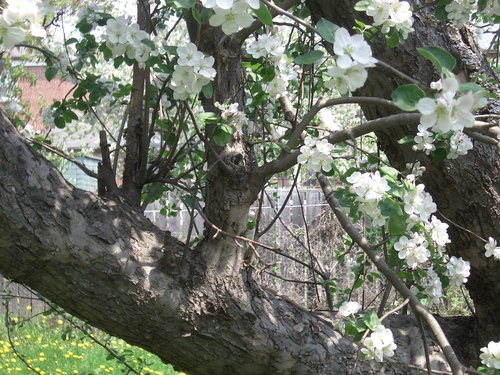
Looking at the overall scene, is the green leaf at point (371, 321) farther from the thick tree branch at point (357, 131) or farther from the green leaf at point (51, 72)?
the green leaf at point (51, 72)

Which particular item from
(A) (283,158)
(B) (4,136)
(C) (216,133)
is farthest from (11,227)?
(A) (283,158)

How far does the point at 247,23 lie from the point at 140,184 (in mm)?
1053

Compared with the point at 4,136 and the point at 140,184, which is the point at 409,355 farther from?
the point at 4,136

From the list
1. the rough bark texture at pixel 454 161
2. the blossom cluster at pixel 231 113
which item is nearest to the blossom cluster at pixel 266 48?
the blossom cluster at pixel 231 113

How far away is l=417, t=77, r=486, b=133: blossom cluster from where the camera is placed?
0.97 metres

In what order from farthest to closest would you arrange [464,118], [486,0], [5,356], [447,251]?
1. [5,356]
2. [447,251]
3. [486,0]
4. [464,118]

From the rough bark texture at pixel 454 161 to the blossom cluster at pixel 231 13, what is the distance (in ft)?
3.48

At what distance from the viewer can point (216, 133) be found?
1.62 m

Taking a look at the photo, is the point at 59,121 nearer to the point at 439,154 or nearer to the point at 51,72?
the point at 51,72

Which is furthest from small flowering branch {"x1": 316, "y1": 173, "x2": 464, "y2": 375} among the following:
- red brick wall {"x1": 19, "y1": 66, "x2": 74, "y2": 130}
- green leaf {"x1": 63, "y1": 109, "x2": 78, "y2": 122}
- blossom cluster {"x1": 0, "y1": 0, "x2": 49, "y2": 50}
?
red brick wall {"x1": 19, "y1": 66, "x2": 74, "y2": 130}

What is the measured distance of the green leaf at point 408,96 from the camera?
3.51 feet

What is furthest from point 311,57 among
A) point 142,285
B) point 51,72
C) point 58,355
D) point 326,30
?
point 58,355

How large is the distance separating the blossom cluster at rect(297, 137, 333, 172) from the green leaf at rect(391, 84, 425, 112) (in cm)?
43

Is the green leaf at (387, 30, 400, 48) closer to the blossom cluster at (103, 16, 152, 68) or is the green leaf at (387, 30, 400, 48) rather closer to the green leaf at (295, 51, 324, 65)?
the green leaf at (295, 51, 324, 65)
